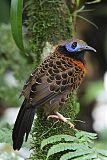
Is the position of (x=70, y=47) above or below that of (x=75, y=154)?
above

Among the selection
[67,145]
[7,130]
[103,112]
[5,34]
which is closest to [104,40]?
[103,112]

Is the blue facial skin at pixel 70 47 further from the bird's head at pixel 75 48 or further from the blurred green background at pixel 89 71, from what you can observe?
the blurred green background at pixel 89 71

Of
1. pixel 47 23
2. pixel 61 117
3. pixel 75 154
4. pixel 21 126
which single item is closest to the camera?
pixel 75 154

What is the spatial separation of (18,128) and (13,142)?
80 millimetres

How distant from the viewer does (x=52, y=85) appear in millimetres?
2773

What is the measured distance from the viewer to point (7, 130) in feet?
9.97

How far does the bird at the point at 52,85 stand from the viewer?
2717 millimetres

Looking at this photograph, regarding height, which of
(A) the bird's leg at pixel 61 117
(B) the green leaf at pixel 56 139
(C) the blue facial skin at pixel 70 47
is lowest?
(B) the green leaf at pixel 56 139

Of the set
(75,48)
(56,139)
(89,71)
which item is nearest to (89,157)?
(56,139)

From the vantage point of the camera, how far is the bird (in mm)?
2717

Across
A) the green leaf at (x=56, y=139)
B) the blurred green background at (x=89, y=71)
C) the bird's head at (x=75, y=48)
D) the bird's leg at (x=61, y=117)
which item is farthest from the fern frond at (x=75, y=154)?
the blurred green background at (x=89, y=71)

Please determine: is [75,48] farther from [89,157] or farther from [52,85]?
[89,157]

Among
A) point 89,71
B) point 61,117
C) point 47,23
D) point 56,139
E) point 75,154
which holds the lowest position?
point 75,154

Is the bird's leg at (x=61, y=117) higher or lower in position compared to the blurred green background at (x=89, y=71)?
lower
